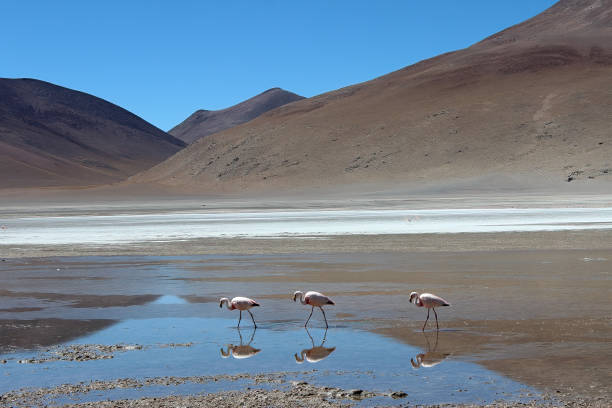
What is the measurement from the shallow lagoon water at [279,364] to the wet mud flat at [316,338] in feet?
0.08

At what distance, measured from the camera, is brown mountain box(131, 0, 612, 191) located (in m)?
78.1

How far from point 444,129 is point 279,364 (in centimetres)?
8028

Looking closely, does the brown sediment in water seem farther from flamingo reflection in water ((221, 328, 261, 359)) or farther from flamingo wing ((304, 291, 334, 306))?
flamingo wing ((304, 291, 334, 306))

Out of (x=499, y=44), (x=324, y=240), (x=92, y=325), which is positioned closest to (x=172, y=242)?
(x=324, y=240)

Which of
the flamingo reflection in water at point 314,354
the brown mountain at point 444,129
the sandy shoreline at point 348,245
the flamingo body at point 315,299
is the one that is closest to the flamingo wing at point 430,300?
the flamingo body at point 315,299

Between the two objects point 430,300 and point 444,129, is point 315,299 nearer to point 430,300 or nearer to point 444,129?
point 430,300

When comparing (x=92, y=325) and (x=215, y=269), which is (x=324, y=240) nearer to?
(x=215, y=269)

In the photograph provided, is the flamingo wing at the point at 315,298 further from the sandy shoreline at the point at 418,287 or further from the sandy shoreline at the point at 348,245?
the sandy shoreline at the point at 348,245

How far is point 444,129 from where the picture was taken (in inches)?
3435

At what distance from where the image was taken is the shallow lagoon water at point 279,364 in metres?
7.82

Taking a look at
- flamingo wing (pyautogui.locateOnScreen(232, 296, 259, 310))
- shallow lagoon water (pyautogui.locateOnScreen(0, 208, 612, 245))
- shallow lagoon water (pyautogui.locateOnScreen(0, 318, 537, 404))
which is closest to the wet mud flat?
shallow lagoon water (pyautogui.locateOnScreen(0, 318, 537, 404))

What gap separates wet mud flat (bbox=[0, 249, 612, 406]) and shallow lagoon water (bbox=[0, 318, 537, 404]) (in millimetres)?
23

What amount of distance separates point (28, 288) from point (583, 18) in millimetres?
130605

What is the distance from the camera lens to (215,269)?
18875 mm
